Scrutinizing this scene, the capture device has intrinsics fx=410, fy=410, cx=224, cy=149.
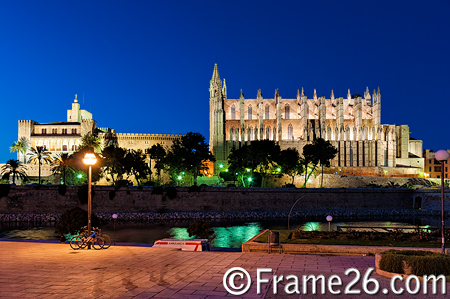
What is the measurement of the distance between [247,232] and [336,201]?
60.2 ft

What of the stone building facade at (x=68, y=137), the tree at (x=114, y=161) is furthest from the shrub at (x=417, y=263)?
the stone building facade at (x=68, y=137)

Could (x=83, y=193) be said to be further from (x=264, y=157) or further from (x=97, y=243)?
(x=97, y=243)

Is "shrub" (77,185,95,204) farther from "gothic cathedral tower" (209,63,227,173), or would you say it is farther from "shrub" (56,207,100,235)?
"gothic cathedral tower" (209,63,227,173)

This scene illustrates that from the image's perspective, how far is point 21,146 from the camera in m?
76.5

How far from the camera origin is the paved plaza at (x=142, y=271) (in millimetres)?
7863

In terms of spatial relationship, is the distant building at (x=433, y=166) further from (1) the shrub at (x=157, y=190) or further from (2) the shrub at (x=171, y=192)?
(1) the shrub at (x=157, y=190)

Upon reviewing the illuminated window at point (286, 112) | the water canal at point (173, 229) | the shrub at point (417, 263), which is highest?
the illuminated window at point (286, 112)

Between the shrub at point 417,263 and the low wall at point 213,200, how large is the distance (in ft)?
118

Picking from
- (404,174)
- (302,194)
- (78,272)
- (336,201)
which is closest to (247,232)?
(302,194)

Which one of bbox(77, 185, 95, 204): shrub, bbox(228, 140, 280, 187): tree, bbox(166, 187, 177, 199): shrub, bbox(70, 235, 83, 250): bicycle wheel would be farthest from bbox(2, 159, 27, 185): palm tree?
bbox(70, 235, 83, 250): bicycle wheel

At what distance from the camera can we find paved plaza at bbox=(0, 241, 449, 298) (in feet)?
25.8

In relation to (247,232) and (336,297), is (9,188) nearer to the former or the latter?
(247,232)

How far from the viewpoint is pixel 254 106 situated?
86312 millimetres

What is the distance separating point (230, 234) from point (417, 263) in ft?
74.7
